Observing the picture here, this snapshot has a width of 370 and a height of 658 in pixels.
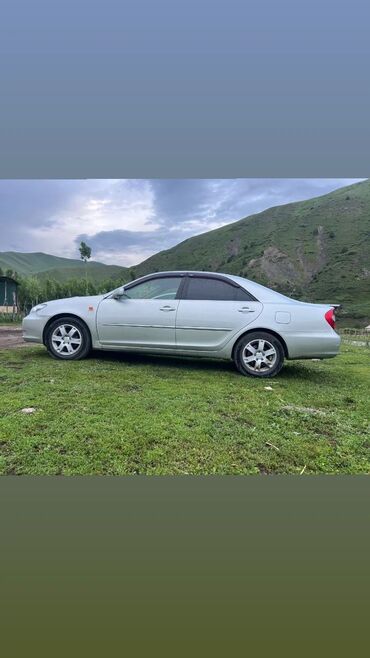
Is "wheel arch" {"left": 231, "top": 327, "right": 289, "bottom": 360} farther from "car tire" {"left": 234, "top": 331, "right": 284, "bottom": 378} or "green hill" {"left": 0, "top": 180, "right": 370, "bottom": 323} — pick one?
"green hill" {"left": 0, "top": 180, "right": 370, "bottom": 323}

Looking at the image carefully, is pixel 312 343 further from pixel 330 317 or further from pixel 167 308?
pixel 167 308

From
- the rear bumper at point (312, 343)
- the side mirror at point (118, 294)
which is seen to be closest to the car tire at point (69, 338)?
the side mirror at point (118, 294)

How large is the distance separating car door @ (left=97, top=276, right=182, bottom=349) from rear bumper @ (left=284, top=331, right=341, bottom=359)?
122 centimetres

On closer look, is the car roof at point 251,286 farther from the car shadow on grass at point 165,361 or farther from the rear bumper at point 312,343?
the car shadow on grass at point 165,361

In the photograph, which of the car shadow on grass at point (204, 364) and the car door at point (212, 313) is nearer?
the car door at point (212, 313)

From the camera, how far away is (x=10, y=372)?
3.67 meters

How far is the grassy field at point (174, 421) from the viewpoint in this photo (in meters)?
2.08

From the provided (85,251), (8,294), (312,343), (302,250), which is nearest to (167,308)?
(312,343)

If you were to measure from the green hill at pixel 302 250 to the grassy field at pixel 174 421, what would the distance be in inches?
67.3

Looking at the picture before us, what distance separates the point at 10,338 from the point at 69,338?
2.07 meters

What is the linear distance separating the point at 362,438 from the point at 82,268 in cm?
454

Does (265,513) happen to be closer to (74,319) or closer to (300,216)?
(74,319)

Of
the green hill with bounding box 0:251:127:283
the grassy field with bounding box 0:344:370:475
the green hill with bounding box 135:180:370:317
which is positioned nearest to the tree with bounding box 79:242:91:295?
the green hill with bounding box 0:251:127:283

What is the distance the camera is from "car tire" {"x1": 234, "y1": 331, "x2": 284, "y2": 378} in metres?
3.69
